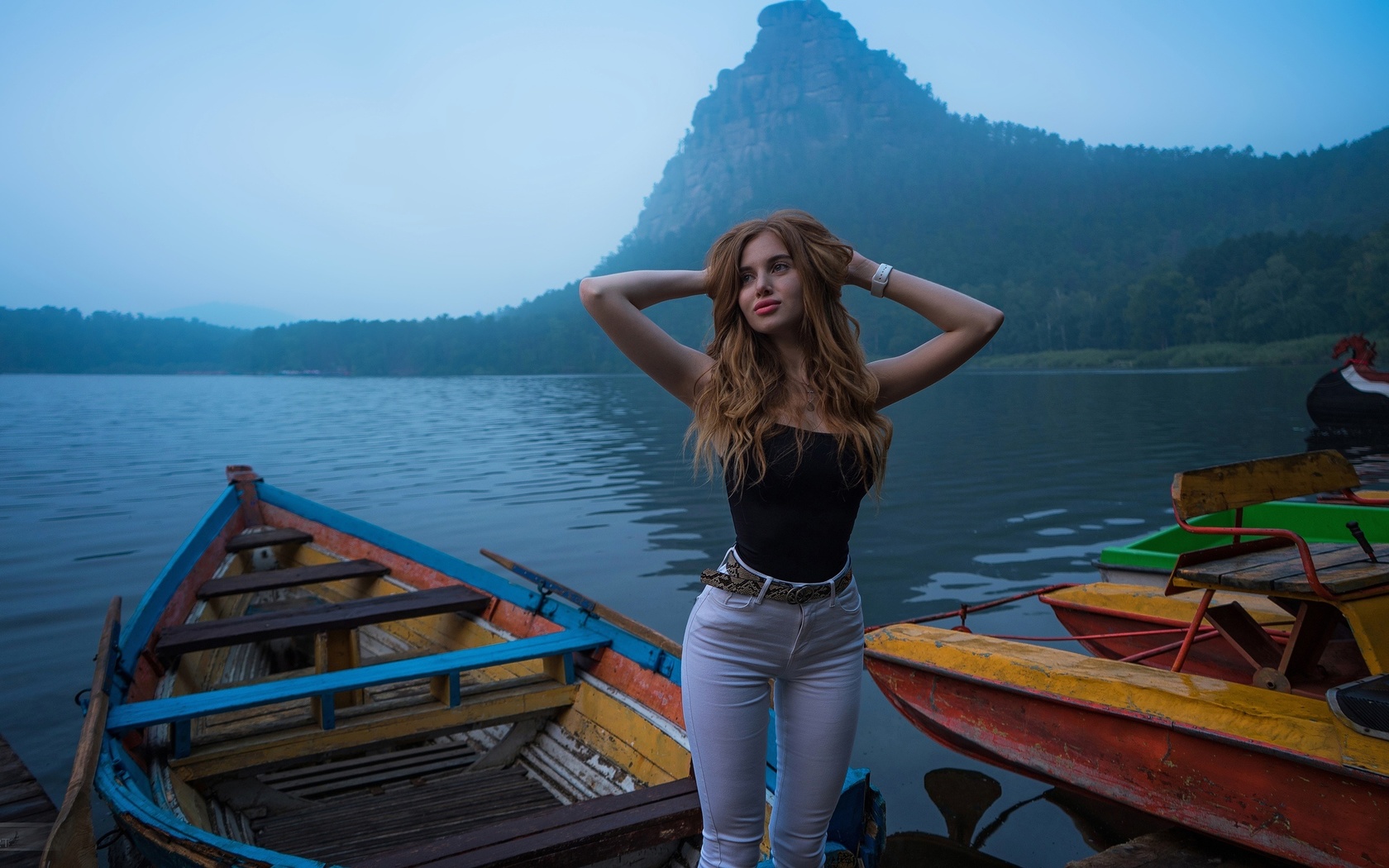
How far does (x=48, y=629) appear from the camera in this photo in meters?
9.14

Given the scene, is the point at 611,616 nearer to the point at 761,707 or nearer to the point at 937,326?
the point at 761,707

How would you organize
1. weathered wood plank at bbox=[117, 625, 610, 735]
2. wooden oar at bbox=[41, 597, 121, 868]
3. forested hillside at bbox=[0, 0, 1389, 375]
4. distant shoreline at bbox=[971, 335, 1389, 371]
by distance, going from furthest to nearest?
forested hillside at bbox=[0, 0, 1389, 375]
distant shoreline at bbox=[971, 335, 1389, 371]
weathered wood plank at bbox=[117, 625, 610, 735]
wooden oar at bbox=[41, 597, 121, 868]

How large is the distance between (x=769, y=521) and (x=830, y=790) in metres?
0.65

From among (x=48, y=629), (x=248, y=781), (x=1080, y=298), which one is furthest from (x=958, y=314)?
(x=1080, y=298)

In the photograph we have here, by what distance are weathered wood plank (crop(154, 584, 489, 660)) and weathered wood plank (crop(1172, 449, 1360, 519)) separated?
4350mm

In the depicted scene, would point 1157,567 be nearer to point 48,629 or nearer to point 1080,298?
point 48,629

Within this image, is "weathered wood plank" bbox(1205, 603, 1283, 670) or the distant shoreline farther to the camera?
the distant shoreline

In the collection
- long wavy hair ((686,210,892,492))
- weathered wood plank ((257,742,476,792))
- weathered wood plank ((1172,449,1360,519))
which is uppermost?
long wavy hair ((686,210,892,492))

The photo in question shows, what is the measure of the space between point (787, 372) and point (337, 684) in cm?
329

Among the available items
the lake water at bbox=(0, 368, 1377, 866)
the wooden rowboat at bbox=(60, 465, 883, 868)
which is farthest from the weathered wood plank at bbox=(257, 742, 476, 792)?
the lake water at bbox=(0, 368, 1377, 866)

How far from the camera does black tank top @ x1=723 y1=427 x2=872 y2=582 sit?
1919mm

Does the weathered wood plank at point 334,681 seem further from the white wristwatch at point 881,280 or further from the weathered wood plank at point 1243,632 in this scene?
the weathered wood plank at point 1243,632

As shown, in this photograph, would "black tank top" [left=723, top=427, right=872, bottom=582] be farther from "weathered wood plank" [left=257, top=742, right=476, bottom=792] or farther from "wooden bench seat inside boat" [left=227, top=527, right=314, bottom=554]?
"wooden bench seat inside boat" [left=227, top=527, right=314, bottom=554]

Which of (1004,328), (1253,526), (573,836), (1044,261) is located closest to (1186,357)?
(1004,328)
